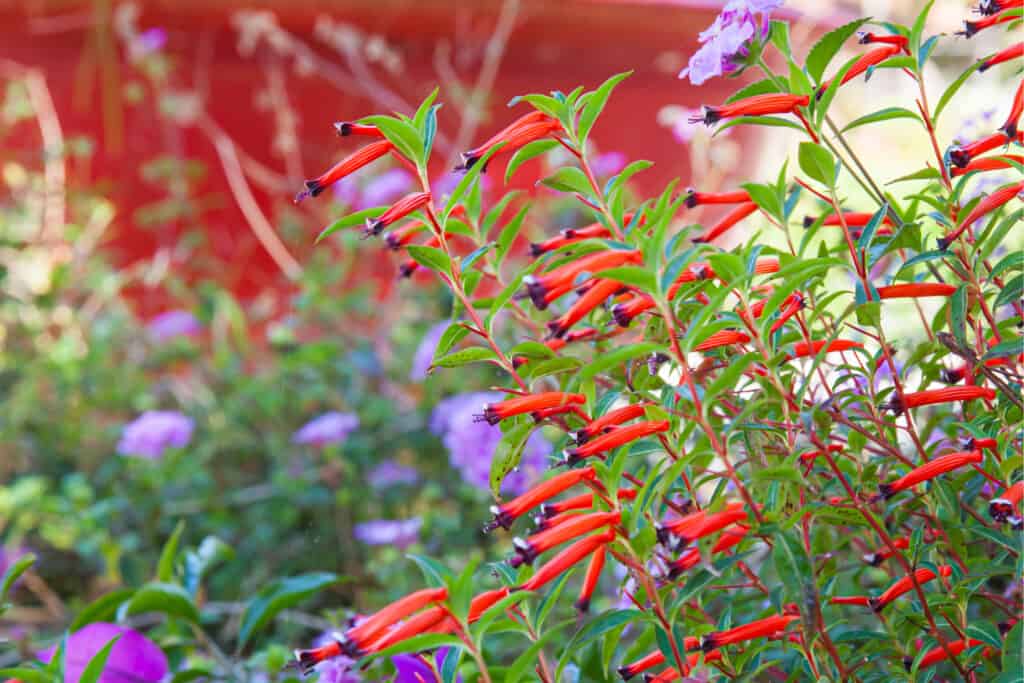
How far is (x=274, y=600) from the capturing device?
2.84 ft

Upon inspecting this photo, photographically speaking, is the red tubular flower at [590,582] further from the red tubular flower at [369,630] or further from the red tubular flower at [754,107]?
the red tubular flower at [754,107]

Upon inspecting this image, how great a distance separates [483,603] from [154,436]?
114 cm

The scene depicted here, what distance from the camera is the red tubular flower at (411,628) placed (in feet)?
1.54

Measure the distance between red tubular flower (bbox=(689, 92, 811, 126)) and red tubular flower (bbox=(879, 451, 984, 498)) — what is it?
0.19 m

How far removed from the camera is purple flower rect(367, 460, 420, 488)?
1600mm

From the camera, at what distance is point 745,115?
1.80 ft

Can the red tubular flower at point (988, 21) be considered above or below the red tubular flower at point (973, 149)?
above

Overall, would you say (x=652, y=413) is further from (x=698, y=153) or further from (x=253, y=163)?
(x=253, y=163)

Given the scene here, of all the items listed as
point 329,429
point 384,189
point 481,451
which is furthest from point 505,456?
point 384,189

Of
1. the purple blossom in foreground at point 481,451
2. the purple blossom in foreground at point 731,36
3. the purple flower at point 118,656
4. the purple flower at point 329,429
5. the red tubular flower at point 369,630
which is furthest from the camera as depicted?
the purple flower at point 329,429

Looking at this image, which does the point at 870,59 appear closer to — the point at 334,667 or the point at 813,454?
the point at 813,454

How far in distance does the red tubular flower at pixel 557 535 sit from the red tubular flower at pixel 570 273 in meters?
0.10

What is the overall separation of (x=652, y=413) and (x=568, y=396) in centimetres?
5

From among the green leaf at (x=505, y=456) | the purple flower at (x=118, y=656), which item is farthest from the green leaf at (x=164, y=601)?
the green leaf at (x=505, y=456)
